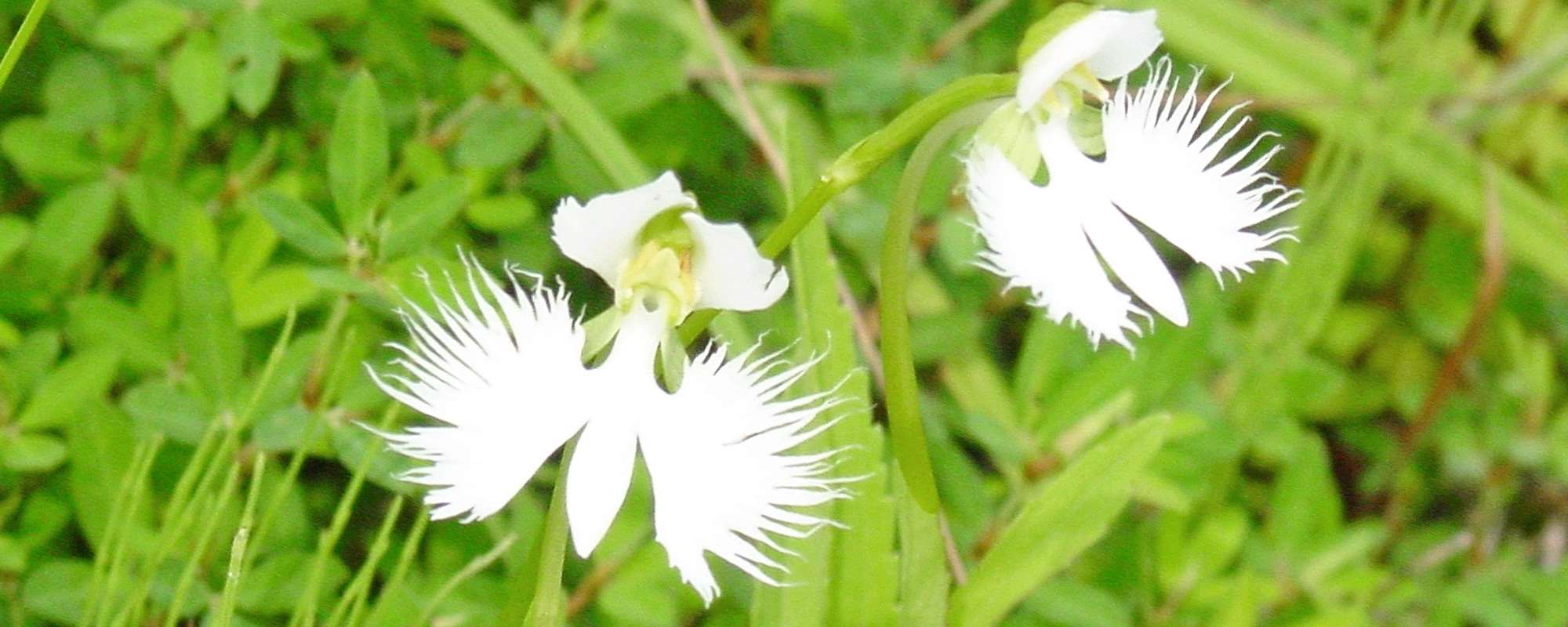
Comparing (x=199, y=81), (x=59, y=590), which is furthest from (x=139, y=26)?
(x=59, y=590)

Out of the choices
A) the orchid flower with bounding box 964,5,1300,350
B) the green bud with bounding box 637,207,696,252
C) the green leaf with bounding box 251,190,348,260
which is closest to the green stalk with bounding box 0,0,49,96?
the green leaf with bounding box 251,190,348,260

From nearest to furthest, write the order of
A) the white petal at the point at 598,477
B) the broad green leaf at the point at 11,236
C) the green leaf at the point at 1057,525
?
the white petal at the point at 598,477
the green leaf at the point at 1057,525
the broad green leaf at the point at 11,236

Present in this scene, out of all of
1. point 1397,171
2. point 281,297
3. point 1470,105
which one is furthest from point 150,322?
point 1470,105

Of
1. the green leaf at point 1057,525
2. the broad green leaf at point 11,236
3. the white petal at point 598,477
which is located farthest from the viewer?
the broad green leaf at point 11,236

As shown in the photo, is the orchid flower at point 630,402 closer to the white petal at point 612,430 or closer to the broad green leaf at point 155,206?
the white petal at point 612,430

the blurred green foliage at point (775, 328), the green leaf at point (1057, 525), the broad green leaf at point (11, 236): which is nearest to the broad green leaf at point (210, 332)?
the blurred green foliage at point (775, 328)

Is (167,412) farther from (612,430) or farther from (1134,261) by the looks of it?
(1134,261)
